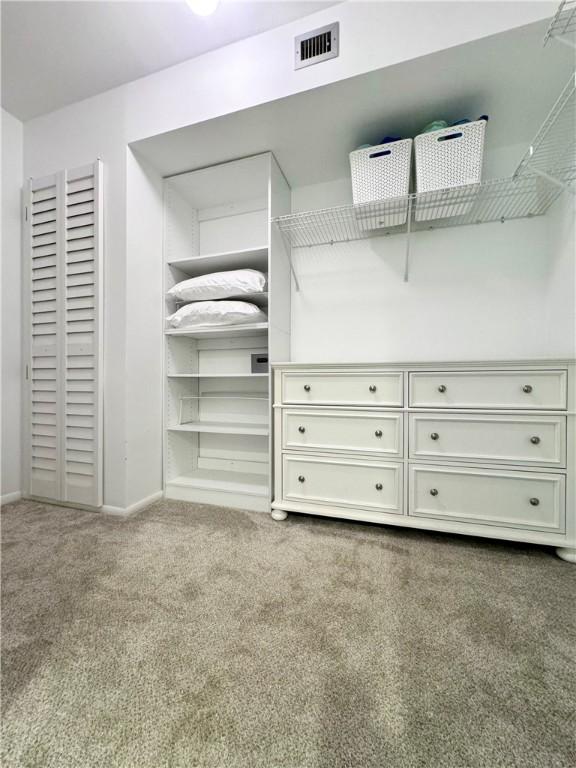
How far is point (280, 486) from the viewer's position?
174cm

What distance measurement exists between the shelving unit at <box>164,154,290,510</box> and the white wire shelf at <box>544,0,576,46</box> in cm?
126

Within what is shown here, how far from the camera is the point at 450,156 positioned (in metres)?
1.50

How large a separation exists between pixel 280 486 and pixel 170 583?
2.35 ft

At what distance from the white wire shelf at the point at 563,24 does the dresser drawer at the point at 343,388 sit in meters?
1.35

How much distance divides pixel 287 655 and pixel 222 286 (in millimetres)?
1735

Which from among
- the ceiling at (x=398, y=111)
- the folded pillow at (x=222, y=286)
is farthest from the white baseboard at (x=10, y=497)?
the ceiling at (x=398, y=111)

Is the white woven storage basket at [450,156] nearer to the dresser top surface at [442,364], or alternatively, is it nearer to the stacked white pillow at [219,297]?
the dresser top surface at [442,364]

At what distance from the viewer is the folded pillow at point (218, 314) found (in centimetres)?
186

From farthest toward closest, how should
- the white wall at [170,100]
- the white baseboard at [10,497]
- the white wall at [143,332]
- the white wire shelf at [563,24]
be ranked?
the white baseboard at [10,497] < the white wall at [143,332] < the white wall at [170,100] < the white wire shelf at [563,24]

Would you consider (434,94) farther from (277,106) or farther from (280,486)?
(280,486)

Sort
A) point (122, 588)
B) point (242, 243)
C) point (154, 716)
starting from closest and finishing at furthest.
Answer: point (154, 716), point (122, 588), point (242, 243)

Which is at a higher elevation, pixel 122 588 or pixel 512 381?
pixel 512 381

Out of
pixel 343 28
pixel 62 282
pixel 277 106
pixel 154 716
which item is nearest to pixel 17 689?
pixel 154 716

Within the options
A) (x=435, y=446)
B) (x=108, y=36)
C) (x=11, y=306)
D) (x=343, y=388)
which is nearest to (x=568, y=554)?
(x=435, y=446)
